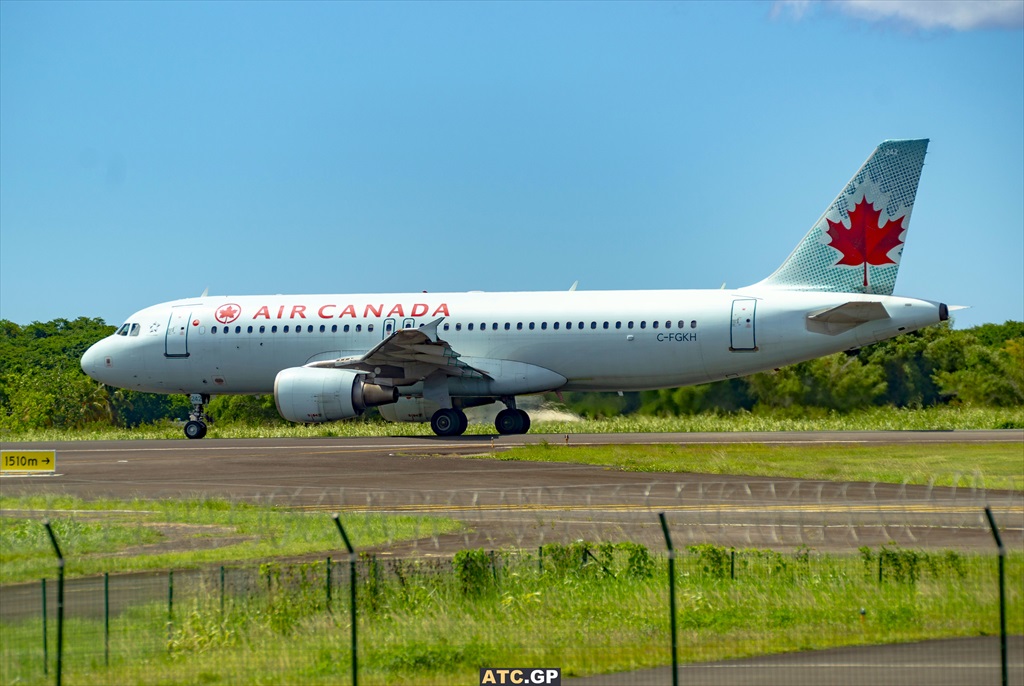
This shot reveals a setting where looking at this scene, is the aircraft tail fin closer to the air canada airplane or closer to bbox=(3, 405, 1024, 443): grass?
the air canada airplane

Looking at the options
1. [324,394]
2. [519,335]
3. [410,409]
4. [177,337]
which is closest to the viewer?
[324,394]

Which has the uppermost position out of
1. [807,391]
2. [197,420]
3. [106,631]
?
[807,391]

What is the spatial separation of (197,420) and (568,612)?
32385 millimetres

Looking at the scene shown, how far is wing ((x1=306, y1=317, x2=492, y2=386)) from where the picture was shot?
3775 cm

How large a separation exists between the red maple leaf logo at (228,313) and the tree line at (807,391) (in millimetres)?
11868

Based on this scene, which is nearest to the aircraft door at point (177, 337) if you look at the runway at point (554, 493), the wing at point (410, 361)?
the wing at point (410, 361)

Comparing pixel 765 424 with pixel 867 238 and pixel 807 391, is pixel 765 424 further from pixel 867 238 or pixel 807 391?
pixel 867 238

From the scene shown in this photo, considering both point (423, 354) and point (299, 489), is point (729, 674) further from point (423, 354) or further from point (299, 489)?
point (423, 354)

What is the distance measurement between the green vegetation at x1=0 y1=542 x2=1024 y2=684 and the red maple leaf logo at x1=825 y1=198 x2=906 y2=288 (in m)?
21.7

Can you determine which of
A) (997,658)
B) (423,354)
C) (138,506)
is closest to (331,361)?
(423,354)

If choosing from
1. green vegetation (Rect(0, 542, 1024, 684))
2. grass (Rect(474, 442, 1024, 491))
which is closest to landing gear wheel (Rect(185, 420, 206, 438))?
grass (Rect(474, 442, 1024, 491))

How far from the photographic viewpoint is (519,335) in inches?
1583

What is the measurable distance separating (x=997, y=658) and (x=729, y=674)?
2.60 metres
